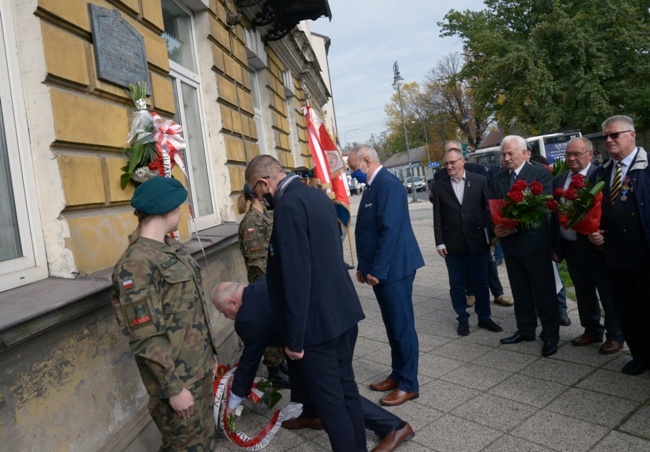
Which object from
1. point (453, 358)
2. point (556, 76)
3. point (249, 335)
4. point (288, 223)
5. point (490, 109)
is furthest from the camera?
point (490, 109)

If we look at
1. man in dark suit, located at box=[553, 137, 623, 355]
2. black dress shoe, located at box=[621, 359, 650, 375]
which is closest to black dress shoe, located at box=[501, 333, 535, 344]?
man in dark suit, located at box=[553, 137, 623, 355]

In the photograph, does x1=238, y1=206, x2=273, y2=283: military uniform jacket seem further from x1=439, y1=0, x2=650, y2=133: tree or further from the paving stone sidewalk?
x1=439, y1=0, x2=650, y2=133: tree

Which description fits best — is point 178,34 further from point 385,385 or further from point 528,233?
point 385,385

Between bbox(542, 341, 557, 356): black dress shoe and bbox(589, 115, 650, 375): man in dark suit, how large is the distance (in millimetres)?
628

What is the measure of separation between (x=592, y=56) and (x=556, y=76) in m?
1.98

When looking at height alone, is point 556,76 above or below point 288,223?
above

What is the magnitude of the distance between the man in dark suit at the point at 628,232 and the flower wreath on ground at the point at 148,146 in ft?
10.6

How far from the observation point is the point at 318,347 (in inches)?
112

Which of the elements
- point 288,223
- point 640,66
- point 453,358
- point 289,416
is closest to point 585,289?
point 453,358

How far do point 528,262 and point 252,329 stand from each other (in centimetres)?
274

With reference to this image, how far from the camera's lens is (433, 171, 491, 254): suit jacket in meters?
5.52

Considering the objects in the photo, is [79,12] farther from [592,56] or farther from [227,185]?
[592,56]

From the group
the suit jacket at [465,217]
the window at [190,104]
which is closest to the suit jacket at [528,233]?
the suit jacket at [465,217]

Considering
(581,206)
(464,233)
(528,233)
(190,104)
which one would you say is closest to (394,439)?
(581,206)
